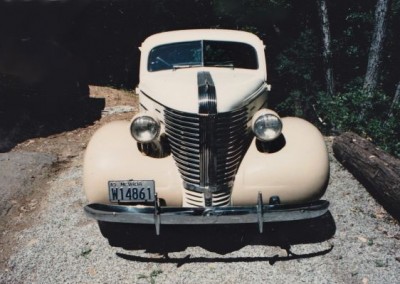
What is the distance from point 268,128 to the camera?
14.1ft

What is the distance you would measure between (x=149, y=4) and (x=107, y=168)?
816cm

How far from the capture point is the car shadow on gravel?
4.63 meters

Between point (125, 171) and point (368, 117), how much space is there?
615 cm

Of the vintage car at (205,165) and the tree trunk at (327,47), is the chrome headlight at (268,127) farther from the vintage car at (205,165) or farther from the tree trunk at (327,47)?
the tree trunk at (327,47)

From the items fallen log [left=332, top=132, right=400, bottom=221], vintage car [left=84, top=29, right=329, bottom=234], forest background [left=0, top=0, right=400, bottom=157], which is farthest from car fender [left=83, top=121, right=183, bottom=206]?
forest background [left=0, top=0, right=400, bottom=157]

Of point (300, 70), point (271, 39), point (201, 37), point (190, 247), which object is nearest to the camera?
point (190, 247)

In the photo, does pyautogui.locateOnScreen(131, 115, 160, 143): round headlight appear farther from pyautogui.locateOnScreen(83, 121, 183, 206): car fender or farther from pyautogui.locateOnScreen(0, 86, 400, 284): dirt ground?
pyautogui.locateOnScreen(0, 86, 400, 284): dirt ground

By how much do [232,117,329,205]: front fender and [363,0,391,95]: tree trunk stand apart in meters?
5.23

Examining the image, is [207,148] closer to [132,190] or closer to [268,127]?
[268,127]

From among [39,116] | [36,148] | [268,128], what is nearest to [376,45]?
[268,128]

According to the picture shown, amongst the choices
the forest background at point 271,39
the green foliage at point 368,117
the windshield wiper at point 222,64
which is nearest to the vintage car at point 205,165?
the windshield wiper at point 222,64

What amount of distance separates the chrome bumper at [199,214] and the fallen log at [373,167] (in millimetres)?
1818

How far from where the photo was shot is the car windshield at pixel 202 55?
527 centimetres

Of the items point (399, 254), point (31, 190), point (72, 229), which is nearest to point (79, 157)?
point (31, 190)
